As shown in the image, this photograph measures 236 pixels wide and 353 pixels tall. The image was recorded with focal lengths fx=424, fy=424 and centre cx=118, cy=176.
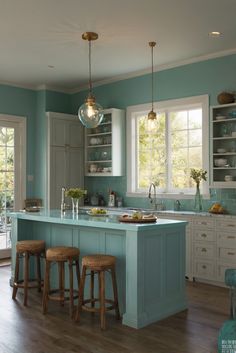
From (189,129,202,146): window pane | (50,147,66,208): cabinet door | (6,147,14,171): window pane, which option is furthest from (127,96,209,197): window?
(6,147,14,171): window pane

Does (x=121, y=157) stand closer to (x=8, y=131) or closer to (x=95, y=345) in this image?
(x=8, y=131)

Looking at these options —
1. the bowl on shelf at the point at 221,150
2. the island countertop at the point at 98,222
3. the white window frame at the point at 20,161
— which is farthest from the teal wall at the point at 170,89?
the island countertop at the point at 98,222

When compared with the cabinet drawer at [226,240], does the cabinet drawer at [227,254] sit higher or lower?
lower

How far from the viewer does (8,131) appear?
7.49 meters

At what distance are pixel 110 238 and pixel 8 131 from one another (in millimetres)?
3940

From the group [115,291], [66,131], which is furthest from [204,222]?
[66,131]

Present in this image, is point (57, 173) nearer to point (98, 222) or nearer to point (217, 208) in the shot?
point (217, 208)

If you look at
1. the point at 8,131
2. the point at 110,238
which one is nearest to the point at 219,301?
the point at 110,238

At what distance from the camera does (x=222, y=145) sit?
18.9 feet

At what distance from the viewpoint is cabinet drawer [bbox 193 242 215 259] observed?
5.39m

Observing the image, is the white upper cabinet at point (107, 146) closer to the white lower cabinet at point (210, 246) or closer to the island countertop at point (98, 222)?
the white lower cabinet at point (210, 246)

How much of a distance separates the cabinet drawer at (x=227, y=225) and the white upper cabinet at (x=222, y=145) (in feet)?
1.65

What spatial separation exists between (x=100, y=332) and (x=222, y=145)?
123 inches

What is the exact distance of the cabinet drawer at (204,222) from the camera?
5.39m
